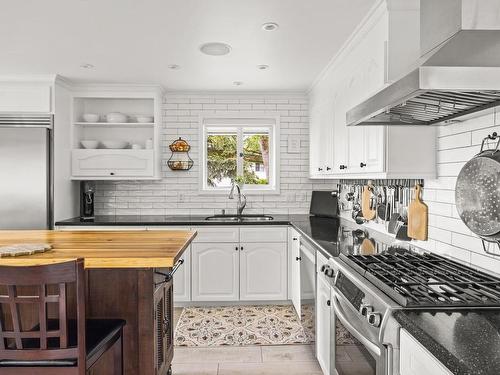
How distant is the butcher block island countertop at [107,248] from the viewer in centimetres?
172

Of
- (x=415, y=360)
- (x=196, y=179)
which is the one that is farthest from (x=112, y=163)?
(x=415, y=360)

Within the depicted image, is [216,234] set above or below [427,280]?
below

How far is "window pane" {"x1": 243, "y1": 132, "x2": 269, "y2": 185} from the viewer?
4715 millimetres

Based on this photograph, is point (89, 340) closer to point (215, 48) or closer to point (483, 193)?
point (483, 193)

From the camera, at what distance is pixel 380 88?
89.0 inches

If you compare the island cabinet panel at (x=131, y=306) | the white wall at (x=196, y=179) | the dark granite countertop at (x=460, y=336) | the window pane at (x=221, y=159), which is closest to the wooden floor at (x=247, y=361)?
the island cabinet panel at (x=131, y=306)

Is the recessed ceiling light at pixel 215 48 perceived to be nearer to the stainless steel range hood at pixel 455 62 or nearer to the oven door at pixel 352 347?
the stainless steel range hood at pixel 455 62

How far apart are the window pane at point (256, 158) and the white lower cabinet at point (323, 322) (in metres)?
2.28

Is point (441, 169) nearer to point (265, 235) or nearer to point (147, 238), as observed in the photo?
point (147, 238)

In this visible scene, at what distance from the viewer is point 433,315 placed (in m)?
1.24

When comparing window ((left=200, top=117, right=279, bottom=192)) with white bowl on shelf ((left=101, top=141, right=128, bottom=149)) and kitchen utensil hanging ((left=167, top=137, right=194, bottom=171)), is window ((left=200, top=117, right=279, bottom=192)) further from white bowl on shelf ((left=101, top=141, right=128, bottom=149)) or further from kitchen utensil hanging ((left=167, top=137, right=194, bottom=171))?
white bowl on shelf ((left=101, top=141, right=128, bottom=149))

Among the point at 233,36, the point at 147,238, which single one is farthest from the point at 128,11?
the point at 147,238

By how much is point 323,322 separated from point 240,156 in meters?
2.63

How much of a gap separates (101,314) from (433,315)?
1.56 metres
